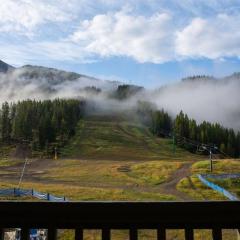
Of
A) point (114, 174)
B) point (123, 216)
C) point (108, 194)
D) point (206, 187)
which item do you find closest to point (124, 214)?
point (123, 216)

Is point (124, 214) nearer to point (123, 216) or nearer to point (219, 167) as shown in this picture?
point (123, 216)

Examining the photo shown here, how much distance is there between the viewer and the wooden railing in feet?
16.4

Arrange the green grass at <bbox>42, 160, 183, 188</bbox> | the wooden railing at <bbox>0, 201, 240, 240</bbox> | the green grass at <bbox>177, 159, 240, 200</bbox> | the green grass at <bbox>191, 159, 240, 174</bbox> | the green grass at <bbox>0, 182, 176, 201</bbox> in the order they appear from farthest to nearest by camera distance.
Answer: the green grass at <bbox>191, 159, 240, 174</bbox> → the green grass at <bbox>42, 160, 183, 188</bbox> → the green grass at <bbox>177, 159, 240, 200</bbox> → the green grass at <bbox>0, 182, 176, 201</bbox> → the wooden railing at <bbox>0, 201, 240, 240</bbox>

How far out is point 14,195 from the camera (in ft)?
222

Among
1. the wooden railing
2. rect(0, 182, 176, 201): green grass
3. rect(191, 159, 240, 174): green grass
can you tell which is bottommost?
rect(0, 182, 176, 201): green grass

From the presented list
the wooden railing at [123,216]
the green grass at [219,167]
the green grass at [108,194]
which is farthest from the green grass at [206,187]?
the wooden railing at [123,216]

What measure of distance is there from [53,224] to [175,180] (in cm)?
9688

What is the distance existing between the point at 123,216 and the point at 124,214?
0.03m

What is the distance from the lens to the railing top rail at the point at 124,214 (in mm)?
5004

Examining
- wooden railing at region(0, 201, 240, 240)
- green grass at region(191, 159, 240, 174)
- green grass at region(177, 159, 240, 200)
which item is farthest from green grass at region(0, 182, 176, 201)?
wooden railing at region(0, 201, 240, 240)

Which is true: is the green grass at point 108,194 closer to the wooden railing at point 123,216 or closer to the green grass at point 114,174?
the green grass at point 114,174

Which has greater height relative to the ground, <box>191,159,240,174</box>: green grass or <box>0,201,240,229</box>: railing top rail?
<box>0,201,240,229</box>: railing top rail

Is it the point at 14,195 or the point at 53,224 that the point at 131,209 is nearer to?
the point at 53,224

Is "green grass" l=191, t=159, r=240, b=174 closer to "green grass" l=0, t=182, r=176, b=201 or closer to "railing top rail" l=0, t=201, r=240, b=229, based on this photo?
"green grass" l=0, t=182, r=176, b=201
